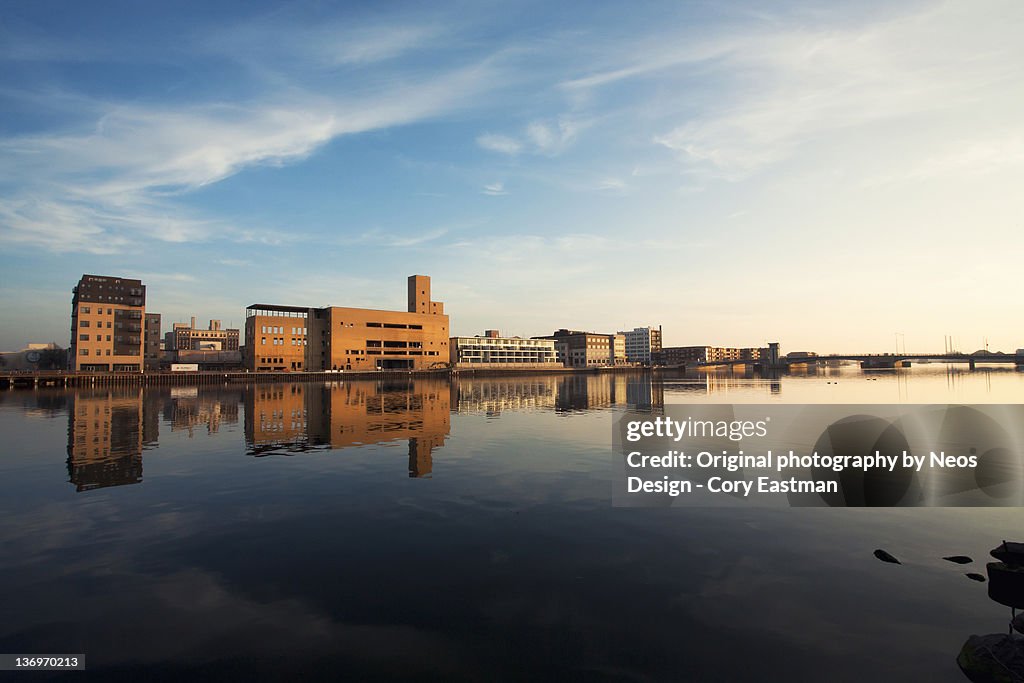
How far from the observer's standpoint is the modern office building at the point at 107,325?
433ft

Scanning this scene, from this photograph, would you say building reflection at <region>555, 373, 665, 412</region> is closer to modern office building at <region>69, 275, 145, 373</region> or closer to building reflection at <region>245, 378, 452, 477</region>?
building reflection at <region>245, 378, 452, 477</region>

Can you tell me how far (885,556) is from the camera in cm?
1369

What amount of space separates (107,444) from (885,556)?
1601 inches

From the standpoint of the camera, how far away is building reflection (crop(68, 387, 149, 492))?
23.4 metres

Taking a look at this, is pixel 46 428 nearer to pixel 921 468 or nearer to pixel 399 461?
pixel 399 461

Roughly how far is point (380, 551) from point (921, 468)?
1025 inches

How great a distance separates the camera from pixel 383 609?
10.6 meters

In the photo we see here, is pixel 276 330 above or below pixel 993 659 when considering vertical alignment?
above

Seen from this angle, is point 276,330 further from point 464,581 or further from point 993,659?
point 993,659

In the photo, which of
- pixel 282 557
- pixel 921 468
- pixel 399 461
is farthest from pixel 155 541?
pixel 921 468

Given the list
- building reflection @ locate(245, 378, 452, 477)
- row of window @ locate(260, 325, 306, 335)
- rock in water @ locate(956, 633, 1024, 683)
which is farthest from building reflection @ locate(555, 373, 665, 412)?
row of window @ locate(260, 325, 306, 335)

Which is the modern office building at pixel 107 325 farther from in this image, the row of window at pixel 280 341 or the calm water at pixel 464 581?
the calm water at pixel 464 581

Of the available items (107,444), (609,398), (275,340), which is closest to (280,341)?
(275,340)

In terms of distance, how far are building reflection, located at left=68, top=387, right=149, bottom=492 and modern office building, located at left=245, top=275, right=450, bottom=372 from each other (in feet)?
346
